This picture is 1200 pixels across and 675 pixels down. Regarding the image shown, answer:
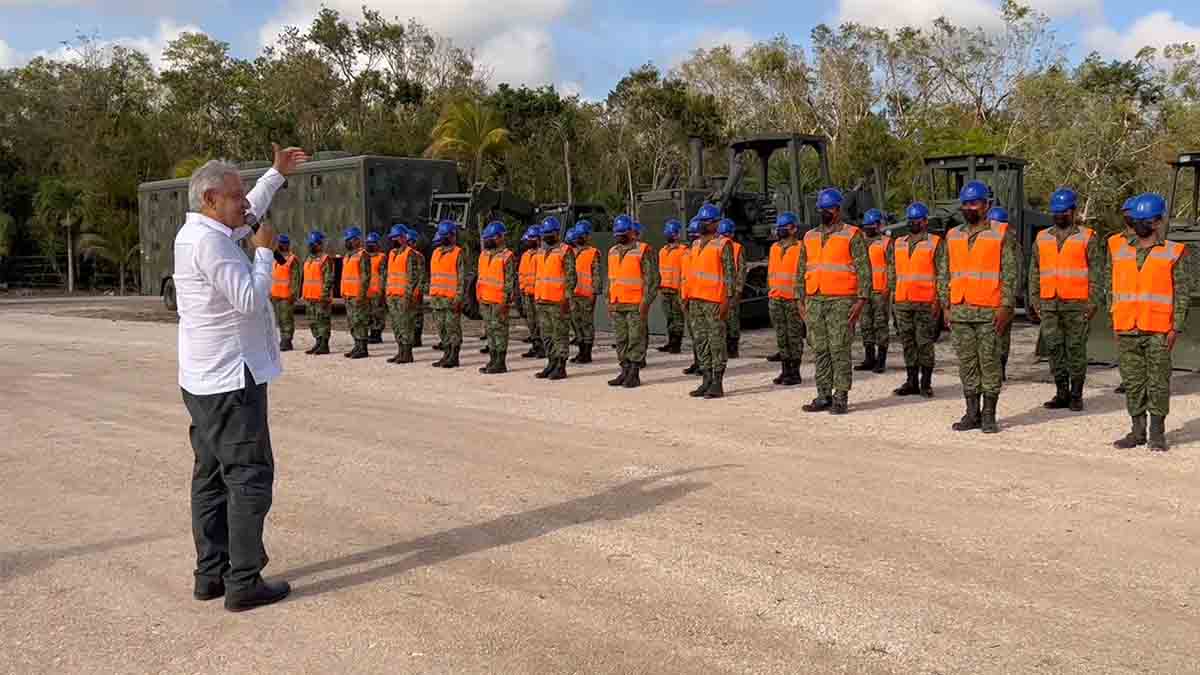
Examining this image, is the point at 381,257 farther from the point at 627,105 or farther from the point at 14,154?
the point at 14,154

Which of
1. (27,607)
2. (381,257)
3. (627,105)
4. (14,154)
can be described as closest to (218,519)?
(27,607)

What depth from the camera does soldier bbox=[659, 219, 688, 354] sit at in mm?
15586

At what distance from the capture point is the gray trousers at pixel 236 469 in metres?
4.64

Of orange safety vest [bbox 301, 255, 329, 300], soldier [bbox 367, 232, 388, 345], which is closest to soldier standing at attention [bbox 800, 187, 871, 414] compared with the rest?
soldier [bbox 367, 232, 388, 345]

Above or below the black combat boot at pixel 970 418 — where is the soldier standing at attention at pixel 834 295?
above

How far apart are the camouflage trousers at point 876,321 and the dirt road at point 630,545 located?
301 cm

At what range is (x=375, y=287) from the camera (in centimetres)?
1653

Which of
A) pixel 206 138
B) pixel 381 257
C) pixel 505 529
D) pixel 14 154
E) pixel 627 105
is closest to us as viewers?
pixel 505 529

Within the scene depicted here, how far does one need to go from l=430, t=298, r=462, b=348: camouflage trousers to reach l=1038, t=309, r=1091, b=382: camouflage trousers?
7444mm

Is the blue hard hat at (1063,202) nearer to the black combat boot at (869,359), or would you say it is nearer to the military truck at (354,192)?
the black combat boot at (869,359)

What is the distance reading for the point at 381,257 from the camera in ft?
55.1

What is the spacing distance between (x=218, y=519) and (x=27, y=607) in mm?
909

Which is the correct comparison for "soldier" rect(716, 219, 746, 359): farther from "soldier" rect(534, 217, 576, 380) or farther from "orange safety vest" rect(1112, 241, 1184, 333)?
"orange safety vest" rect(1112, 241, 1184, 333)

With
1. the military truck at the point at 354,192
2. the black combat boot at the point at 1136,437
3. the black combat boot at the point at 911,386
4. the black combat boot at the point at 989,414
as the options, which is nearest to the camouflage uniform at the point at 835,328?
the black combat boot at the point at 911,386
